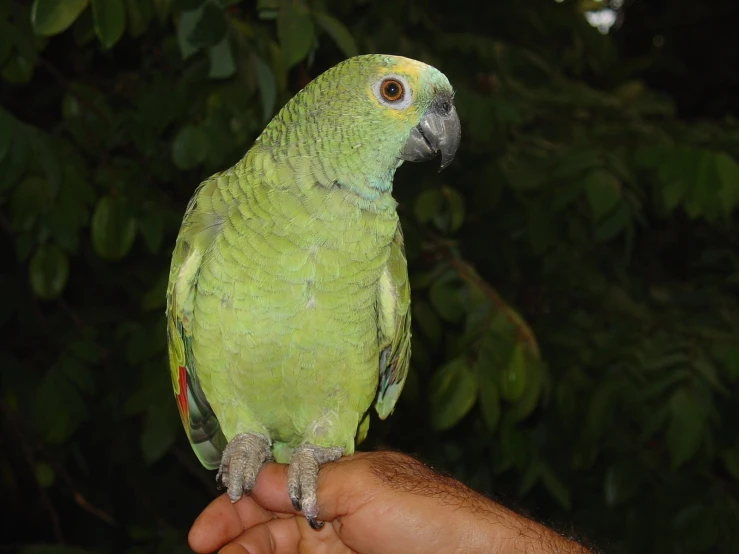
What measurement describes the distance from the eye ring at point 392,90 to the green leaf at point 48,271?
2.72ft

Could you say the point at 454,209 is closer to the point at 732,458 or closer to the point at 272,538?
the point at 272,538

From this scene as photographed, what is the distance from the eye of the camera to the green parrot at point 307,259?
0.98 meters

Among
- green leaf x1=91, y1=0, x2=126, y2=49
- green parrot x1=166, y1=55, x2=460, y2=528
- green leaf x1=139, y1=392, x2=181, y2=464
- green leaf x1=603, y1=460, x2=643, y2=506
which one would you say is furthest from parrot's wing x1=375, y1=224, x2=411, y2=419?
green leaf x1=603, y1=460, x2=643, y2=506

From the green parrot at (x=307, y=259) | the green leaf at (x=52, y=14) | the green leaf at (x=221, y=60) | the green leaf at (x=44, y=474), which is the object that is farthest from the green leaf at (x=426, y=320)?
the green leaf at (x=44, y=474)

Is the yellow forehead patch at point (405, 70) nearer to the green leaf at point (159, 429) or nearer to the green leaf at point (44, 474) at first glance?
the green leaf at point (159, 429)

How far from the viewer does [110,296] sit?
204cm

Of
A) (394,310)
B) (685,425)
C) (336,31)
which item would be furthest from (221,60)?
(685,425)

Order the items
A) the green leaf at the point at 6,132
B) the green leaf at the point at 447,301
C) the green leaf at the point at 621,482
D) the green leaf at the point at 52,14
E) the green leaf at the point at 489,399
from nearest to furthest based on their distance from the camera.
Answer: the green leaf at the point at 52,14, the green leaf at the point at 6,132, the green leaf at the point at 489,399, the green leaf at the point at 447,301, the green leaf at the point at 621,482

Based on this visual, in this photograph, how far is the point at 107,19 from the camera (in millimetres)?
957

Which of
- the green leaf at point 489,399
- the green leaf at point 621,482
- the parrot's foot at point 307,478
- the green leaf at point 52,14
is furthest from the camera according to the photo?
the green leaf at point 621,482

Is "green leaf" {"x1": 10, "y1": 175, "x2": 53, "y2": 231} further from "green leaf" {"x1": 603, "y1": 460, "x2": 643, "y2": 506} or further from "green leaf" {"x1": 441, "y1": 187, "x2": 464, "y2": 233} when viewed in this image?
"green leaf" {"x1": 603, "y1": 460, "x2": 643, "y2": 506}

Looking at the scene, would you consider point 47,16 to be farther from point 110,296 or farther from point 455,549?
point 110,296

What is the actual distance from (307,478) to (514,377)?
49cm

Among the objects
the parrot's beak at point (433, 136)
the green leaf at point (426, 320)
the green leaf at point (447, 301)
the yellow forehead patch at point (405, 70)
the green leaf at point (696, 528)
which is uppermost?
the yellow forehead patch at point (405, 70)
